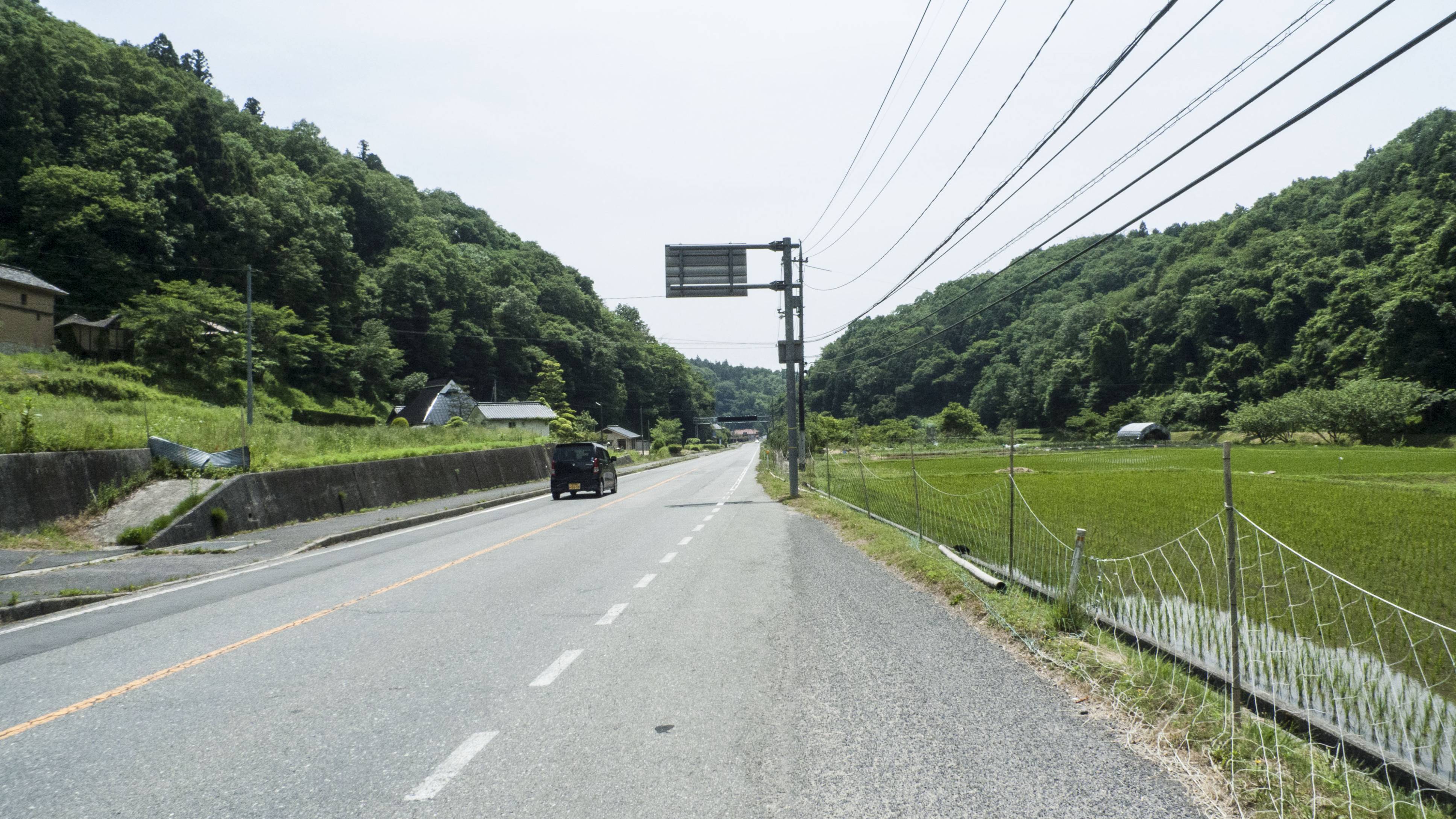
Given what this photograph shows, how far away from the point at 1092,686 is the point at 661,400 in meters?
123

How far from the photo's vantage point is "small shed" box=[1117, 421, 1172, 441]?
255 ft

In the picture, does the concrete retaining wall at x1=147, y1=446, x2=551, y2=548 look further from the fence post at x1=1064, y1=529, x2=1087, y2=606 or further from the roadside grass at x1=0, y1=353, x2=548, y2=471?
the fence post at x1=1064, y1=529, x2=1087, y2=606

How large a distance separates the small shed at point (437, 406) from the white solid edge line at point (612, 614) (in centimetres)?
5927

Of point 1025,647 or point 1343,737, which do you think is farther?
point 1025,647

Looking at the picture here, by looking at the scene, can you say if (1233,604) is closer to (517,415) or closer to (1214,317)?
(517,415)

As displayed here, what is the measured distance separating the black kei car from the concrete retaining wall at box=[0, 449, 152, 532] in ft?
40.3

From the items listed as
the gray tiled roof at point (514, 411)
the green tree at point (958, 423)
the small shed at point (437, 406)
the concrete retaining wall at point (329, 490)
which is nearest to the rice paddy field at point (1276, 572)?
the concrete retaining wall at point (329, 490)

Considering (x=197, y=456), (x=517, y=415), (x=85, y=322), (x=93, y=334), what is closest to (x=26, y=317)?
(x=85, y=322)

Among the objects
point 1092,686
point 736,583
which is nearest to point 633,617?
point 736,583

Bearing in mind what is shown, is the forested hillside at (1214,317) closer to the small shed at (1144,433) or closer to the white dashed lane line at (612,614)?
the small shed at (1144,433)

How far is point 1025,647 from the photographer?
5969mm

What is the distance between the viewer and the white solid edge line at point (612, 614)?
279 inches

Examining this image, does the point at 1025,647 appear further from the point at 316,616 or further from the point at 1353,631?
the point at 316,616

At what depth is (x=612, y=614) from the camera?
24.5 feet
